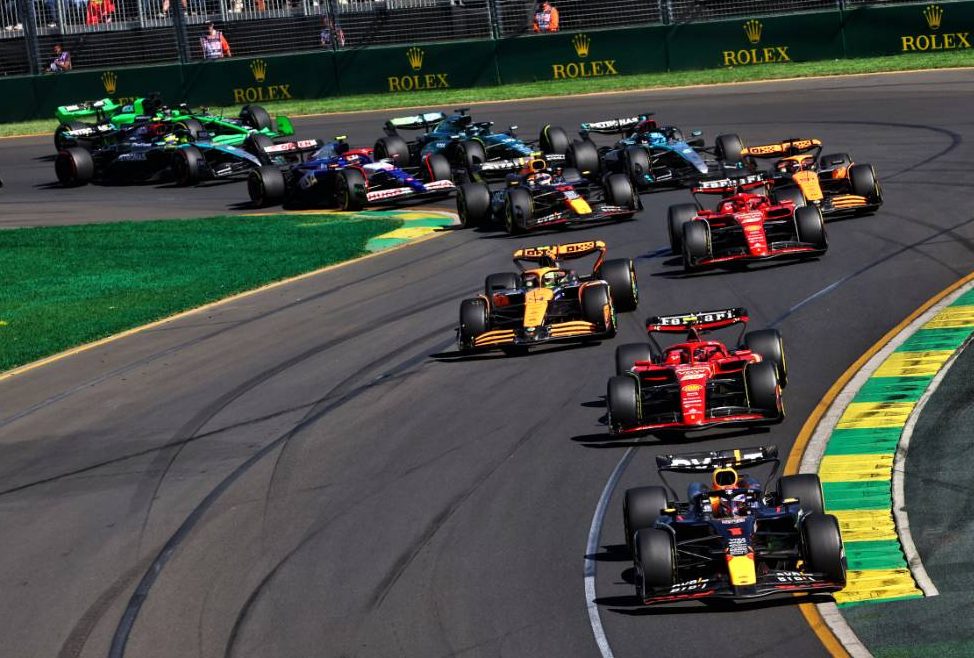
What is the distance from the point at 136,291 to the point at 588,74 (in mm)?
21918

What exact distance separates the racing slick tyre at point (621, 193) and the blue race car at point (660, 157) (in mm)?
2482

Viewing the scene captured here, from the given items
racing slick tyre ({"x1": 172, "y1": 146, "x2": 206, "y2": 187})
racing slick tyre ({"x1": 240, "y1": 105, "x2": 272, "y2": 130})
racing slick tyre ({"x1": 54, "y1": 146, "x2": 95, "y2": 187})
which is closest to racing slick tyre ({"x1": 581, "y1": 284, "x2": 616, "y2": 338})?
racing slick tyre ({"x1": 172, "y1": 146, "x2": 206, "y2": 187})

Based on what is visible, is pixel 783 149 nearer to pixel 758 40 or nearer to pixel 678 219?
pixel 678 219

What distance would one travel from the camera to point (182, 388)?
21922 mm

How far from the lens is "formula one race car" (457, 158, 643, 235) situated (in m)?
29.3

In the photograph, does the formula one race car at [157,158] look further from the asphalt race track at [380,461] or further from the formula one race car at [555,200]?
the asphalt race track at [380,461]

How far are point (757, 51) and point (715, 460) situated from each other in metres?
33.7

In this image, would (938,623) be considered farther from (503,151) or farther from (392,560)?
(503,151)

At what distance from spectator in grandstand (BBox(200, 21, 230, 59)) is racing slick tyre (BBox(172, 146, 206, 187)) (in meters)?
10.9

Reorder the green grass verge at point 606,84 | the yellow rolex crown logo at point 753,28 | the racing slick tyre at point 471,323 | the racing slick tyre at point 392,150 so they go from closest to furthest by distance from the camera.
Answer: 1. the racing slick tyre at point 471,323
2. the racing slick tyre at point 392,150
3. the green grass verge at point 606,84
4. the yellow rolex crown logo at point 753,28

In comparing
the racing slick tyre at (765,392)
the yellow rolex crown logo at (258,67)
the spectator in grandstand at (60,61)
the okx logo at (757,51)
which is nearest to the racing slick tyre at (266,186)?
the yellow rolex crown logo at (258,67)

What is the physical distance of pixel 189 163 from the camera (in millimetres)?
40750

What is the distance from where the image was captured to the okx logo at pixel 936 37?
43531 mm

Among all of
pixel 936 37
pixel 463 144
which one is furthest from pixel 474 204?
pixel 936 37
